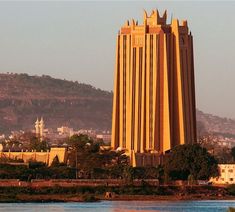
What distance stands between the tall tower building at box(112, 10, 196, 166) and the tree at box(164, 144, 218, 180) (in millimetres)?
14659

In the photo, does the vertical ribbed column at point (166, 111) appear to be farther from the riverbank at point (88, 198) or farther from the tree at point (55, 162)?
the riverbank at point (88, 198)

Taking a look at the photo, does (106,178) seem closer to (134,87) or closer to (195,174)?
(195,174)

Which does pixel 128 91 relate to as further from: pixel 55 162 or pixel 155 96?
pixel 55 162

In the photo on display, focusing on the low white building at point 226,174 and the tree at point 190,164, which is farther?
the low white building at point 226,174

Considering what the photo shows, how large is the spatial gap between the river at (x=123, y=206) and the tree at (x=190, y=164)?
62.1ft

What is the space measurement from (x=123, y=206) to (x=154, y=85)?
51198 millimetres

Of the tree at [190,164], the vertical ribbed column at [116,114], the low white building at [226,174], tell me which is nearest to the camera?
the tree at [190,164]

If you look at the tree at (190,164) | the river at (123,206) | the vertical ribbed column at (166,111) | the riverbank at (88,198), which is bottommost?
the river at (123,206)

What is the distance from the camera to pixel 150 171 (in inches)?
5955

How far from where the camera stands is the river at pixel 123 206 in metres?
114

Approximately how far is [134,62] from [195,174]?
933 inches

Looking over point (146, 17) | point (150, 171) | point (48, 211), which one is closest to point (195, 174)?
point (150, 171)

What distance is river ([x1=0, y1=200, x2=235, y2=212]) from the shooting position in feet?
Result: 374

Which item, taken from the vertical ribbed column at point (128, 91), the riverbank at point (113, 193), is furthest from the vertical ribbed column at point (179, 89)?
the riverbank at point (113, 193)
